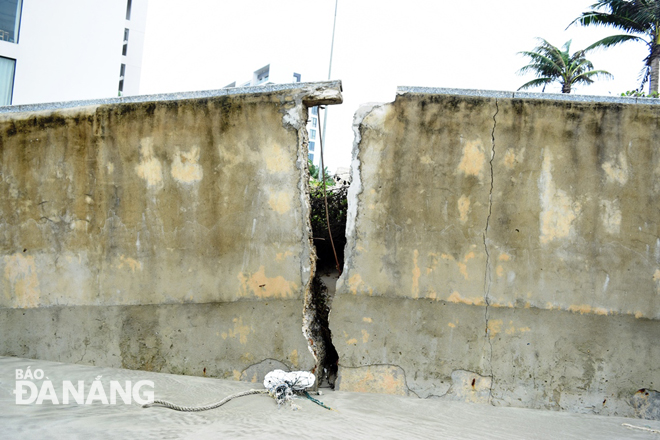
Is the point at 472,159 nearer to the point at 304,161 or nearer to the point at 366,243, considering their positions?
the point at 366,243

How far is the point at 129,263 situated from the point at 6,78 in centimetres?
1323

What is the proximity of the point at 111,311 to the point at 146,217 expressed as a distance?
88 cm

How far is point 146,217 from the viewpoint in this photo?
4191mm

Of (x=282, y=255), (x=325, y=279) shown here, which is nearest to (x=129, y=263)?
(x=282, y=255)

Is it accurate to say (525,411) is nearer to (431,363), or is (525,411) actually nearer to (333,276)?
(431,363)

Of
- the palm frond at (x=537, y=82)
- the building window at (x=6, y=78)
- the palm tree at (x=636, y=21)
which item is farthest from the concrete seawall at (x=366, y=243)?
the palm frond at (x=537, y=82)

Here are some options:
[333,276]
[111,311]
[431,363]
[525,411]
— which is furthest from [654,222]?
[111,311]

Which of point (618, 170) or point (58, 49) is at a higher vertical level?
point (58, 49)

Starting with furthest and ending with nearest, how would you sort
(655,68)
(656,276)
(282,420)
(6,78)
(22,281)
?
(655,68)
(6,78)
(22,281)
(656,276)
(282,420)

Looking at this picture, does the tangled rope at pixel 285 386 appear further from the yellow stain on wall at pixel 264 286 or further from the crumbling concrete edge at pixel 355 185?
the crumbling concrete edge at pixel 355 185

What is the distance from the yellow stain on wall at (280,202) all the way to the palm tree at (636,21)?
64.6 feet

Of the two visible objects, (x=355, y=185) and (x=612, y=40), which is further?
(x=612, y=40)

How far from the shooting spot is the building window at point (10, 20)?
1390 centimetres

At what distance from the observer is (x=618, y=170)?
3730 millimetres
